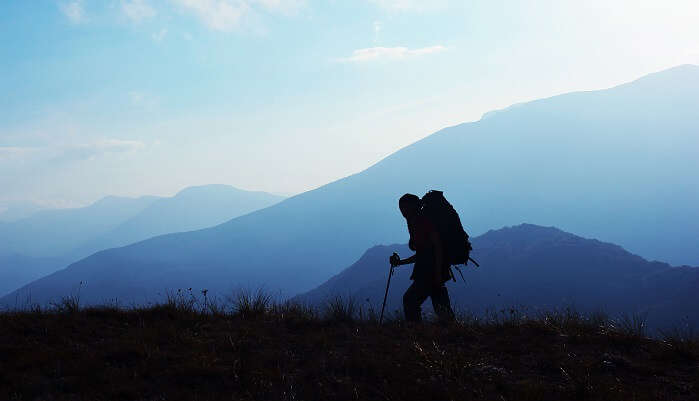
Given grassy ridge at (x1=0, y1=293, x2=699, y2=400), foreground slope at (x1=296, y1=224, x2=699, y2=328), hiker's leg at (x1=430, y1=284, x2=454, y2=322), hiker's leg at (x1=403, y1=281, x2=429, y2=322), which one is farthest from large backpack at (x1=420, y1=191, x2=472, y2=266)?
foreground slope at (x1=296, y1=224, x2=699, y2=328)

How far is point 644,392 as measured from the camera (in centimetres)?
421

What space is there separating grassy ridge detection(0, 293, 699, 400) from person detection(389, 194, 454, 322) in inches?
28.8

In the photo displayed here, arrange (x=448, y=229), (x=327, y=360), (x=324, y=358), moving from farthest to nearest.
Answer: (x=448, y=229), (x=324, y=358), (x=327, y=360)

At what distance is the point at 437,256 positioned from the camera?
7.77m

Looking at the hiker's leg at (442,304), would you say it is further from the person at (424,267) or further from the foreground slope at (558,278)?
the foreground slope at (558,278)

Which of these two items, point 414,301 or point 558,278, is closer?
point 414,301

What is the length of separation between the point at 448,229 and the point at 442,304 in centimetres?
117

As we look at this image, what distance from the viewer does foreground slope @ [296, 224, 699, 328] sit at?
10481 cm

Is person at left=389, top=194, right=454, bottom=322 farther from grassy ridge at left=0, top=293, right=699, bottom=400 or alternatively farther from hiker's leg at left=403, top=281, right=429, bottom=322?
grassy ridge at left=0, top=293, right=699, bottom=400

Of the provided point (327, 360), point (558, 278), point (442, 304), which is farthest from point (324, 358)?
point (558, 278)

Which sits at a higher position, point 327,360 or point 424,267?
point 424,267

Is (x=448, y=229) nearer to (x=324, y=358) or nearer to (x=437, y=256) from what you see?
(x=437, y=256)

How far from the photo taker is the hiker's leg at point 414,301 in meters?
7.54

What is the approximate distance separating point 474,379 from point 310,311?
3353 millimetres
